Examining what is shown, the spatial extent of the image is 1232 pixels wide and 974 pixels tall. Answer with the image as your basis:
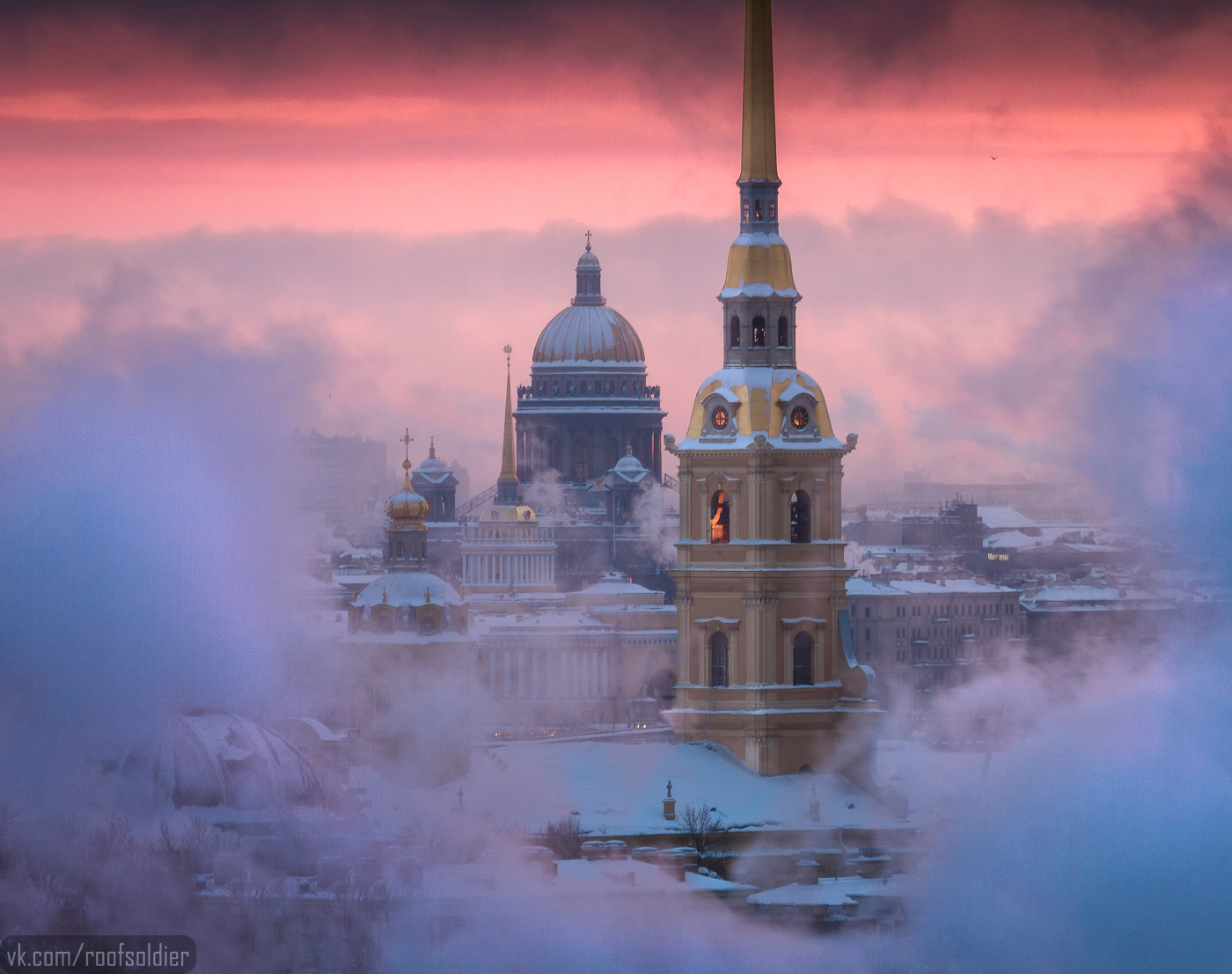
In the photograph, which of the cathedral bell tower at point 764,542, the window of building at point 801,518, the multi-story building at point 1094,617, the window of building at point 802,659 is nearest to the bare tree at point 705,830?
the cathedral bell tower at point 764,542

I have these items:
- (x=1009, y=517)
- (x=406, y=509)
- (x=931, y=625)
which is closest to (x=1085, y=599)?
(x=1009, y=517)

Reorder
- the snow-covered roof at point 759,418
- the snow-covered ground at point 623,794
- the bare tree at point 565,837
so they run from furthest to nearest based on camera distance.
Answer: the snow-covered roof at point 759,418 < the snow-covered ground at point 623,794 < the bare tree at point 565,837

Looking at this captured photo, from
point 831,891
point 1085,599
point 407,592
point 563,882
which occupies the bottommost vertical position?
point 831,891

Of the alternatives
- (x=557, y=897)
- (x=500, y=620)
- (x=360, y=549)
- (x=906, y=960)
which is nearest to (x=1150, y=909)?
(x=906, y=960)

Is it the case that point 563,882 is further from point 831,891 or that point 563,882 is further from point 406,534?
point 406,534

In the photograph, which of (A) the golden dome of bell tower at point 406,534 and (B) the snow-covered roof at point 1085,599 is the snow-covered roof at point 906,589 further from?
(A) the golden dome of bell tower at point 406,534

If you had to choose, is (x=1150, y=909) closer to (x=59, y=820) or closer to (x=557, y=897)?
(x=557, y=897)

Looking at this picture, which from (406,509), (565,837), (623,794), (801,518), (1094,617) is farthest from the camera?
(1094,617)
